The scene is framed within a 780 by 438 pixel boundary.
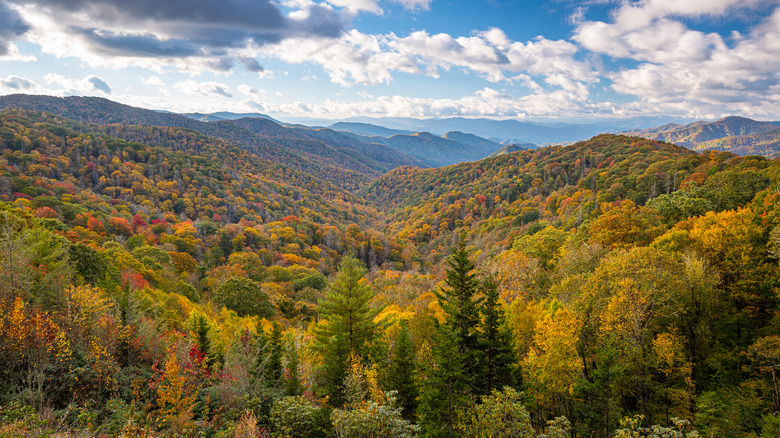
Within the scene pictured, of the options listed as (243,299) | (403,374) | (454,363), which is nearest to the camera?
(454,363)

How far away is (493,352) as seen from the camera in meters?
21.8

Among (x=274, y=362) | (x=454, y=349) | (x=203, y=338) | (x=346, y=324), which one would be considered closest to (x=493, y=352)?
(x=454, y=349)

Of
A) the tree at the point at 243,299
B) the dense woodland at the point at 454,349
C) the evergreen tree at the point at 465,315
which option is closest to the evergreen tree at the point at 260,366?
the dense woodland at the point at 454,349

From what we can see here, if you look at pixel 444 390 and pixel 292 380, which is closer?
pixel 444 390

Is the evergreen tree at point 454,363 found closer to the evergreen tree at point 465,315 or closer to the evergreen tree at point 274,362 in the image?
the evergreen tree at point 465,315

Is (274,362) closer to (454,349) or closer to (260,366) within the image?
(260,366)

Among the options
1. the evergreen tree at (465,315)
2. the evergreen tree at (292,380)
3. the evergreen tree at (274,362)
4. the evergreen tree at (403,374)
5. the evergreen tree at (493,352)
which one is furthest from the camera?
the evergreen tree at (274,362)

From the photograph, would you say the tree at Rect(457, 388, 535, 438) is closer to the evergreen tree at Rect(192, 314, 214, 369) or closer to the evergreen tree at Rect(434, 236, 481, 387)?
the evergreen tree at Rect(434, 236, 481, 387)

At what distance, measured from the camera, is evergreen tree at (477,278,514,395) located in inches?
843

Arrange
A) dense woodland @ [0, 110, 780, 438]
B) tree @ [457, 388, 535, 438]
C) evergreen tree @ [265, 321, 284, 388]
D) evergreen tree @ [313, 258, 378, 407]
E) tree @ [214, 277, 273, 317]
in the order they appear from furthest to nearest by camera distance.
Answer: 1. tree @ [214, 277, 273, 317]
2. evergreen tree @ [313, 258, 378, 407]
3. evergreen tree @ [265, 321, 284, 388]
4. dense woodland @ [0, 110, 780, 438]
5. tree @ [457, 388, 535, 438]

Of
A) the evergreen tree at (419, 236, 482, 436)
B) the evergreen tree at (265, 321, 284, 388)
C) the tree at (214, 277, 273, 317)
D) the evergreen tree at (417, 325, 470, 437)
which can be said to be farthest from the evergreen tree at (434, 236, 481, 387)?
the tree at (214, 277, 273, 317)

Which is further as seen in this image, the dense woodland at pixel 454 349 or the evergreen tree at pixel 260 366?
the evergreen tree at pixel 260 366

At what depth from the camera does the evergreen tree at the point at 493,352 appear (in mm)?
21422

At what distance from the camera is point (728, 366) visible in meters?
23.6
